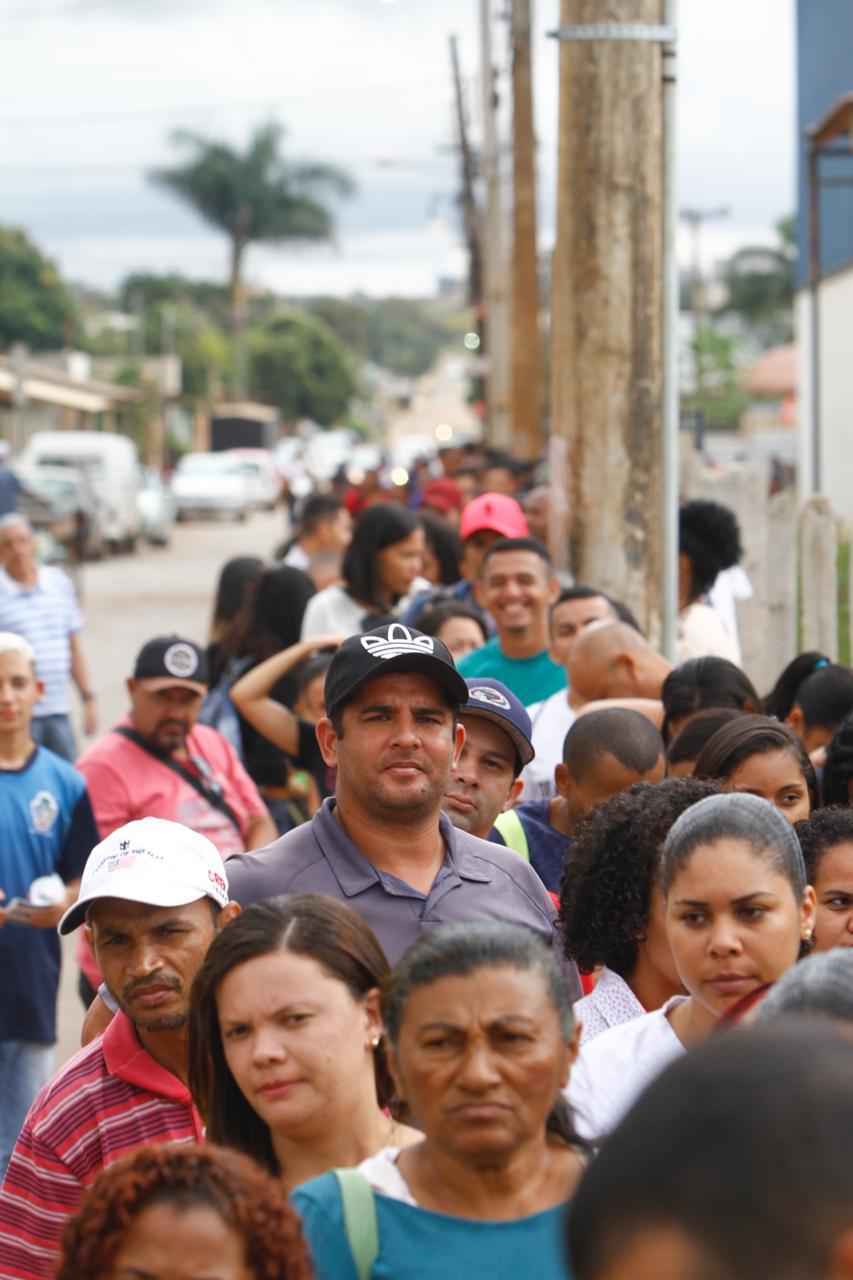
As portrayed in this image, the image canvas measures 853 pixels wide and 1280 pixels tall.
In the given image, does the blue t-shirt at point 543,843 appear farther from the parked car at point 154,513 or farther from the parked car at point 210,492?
the parked car at point 210,492

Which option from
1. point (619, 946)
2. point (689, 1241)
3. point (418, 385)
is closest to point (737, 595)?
point (619, 946)

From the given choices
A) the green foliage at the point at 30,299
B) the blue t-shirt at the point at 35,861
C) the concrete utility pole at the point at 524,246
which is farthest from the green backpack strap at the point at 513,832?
the green foliage at the point at 30,299

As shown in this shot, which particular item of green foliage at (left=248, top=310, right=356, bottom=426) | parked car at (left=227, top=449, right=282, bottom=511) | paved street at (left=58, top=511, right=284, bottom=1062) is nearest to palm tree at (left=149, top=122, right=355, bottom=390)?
green foliage at (left=248, top=310, right=356, bottom=426)

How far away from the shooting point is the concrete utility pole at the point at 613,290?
8461 millimetres

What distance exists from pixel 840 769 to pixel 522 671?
6.79 feet

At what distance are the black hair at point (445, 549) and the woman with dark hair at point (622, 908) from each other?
799 cm

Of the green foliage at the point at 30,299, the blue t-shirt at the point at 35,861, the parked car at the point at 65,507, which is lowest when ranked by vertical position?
the parked car at the point at 65,507

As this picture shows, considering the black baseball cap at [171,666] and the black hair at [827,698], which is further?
the black baseball cap at [171,666]

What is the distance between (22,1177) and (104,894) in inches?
21.4

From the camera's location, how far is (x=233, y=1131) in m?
3.38

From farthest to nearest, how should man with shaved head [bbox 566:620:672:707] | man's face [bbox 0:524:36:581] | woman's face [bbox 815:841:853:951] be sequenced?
man's face [bbox 0:524:36:581] → man with shaved head [bbox 566:620:672:707] → woman's face [bbox 815:841:853:951]

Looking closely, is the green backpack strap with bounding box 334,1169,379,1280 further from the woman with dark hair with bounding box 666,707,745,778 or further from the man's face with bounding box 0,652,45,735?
the man's face with bounding box 0,652,45,735

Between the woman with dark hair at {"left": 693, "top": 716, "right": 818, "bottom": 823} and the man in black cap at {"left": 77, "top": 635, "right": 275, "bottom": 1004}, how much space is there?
227cm

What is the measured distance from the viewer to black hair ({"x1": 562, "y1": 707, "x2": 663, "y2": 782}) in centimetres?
538
